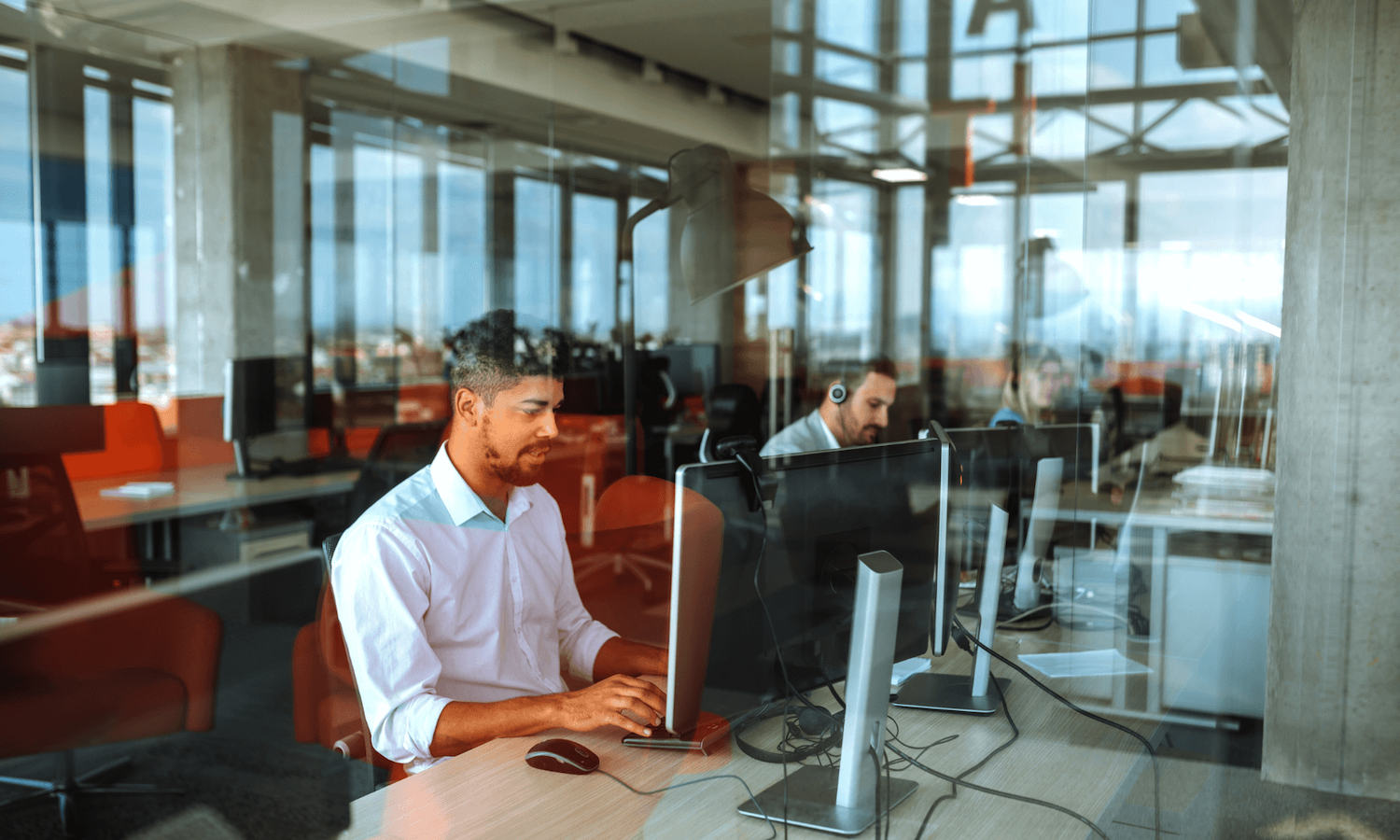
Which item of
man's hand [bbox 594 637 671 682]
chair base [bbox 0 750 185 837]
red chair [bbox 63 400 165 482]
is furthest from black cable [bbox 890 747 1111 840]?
red chair [bbox 63 400 165 482]

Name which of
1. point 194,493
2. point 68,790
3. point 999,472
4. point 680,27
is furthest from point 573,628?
point 680,27

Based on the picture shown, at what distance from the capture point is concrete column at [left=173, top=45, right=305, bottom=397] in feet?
19.1

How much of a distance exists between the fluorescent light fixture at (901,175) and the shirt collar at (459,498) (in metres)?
4.42

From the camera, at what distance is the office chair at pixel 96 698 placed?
2.51 m

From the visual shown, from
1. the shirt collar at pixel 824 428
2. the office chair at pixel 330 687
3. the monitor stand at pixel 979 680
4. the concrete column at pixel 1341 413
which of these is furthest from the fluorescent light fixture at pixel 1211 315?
the office chair at pixel 330 687

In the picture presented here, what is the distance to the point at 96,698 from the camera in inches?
101

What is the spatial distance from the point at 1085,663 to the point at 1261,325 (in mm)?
2176

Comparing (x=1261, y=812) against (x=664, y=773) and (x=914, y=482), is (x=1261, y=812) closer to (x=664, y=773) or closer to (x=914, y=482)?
(x=914, y=482)

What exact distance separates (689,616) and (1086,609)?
1554 mm

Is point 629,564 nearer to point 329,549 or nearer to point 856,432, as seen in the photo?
point 856,432

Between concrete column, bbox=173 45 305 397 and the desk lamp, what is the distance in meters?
4.27

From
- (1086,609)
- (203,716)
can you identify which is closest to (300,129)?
(203,716)

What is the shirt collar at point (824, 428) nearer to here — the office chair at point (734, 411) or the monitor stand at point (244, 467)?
the office chair at point (734, 411)

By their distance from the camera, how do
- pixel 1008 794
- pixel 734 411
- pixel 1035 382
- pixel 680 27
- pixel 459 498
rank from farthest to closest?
pixel 680 27 < pixel 1035 382 < pixel 734 411 < pixel 459 498 < pixel 1008 794
